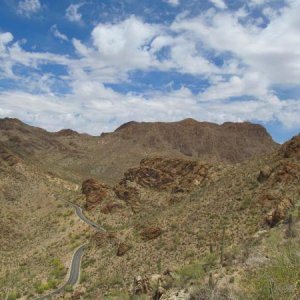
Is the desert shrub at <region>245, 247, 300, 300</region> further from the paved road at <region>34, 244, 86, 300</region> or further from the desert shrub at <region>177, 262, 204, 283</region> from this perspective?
the paved road at <region>34, 244, 86, 300</region>

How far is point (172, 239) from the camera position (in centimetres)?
5119

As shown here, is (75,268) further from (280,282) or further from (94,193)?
(280,282)

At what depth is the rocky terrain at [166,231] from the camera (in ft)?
68.6

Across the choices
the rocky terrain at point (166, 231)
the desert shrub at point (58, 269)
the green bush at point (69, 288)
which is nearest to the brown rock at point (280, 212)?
the rocky terrain at point (166, 231)

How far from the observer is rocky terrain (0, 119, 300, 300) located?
68.6 ft

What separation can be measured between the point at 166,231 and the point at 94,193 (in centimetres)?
3729

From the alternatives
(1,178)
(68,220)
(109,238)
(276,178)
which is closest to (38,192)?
(1,178)

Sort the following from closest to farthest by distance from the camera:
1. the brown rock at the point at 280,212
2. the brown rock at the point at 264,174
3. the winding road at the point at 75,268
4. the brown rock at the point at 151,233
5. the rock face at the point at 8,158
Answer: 1. the brown rock at the point at 280,212
2. the winding road at the point at 75,268
3. the brown rock at the point at 264,174
4. the brown rock at the point at 151,233
5. the rock face at the point at 8,158

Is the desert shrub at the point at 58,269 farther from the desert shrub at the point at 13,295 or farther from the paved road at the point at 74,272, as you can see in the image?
the desert shrub at the point at 13,295

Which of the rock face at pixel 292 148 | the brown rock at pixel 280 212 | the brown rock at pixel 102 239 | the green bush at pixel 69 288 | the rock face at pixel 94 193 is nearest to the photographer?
the brown rock at pixel 280 212

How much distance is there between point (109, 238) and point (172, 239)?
14.4 m

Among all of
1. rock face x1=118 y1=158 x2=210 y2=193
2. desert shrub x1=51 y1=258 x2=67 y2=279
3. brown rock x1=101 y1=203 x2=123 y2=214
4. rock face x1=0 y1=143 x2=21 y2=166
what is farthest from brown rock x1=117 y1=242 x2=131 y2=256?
rock face x1=0 y1=143 x2=21 y2=166

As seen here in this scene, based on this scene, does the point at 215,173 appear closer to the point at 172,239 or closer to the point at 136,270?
the point at 172,239

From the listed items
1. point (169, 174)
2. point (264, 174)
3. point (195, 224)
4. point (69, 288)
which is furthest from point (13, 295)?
point (169, 174)
